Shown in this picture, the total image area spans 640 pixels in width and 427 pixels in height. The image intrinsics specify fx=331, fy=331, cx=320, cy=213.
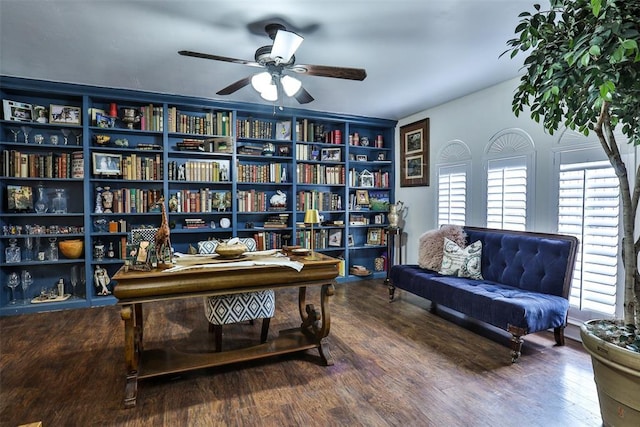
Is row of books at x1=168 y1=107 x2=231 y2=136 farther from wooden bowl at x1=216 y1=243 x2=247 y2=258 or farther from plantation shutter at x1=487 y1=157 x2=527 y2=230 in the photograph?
plantation shutter at x1=487 y1=157 x2=527 y2=230

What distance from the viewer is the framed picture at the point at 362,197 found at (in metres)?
5.16

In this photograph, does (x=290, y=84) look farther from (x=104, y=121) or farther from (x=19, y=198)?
(x=19, y=198)

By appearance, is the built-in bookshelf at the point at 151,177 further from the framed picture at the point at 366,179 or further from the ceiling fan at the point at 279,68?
the ceiling fan at the point at 279,68

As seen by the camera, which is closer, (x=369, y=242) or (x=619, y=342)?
(x=619, y=342)

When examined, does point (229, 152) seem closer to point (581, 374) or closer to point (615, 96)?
point (615, 96)

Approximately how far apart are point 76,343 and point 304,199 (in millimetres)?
3003

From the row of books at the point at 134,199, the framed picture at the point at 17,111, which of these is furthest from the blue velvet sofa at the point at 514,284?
the framed picture at the point at 17,111

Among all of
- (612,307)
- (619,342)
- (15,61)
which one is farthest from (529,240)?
(15,61)

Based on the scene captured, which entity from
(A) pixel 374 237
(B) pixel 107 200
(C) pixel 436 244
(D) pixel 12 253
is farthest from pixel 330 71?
(D) pixel 12 253

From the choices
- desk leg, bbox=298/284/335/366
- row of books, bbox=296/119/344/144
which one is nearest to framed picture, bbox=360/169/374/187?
row of books, bbox=296/119/344/144

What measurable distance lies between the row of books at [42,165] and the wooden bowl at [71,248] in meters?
0.75

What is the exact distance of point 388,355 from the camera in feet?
8.54

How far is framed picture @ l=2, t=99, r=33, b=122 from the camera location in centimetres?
351

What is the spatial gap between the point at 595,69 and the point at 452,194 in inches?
117
